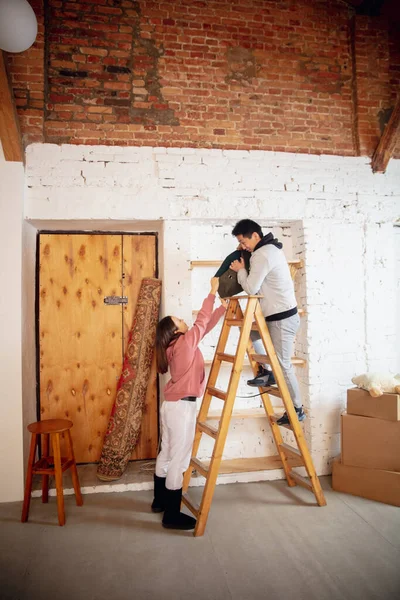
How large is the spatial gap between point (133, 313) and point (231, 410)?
1.55 metres

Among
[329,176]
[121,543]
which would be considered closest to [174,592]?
[121,543]

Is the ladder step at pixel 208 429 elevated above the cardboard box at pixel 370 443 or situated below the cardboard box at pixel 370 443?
above

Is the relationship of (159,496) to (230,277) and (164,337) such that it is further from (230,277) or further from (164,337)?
(230,277)

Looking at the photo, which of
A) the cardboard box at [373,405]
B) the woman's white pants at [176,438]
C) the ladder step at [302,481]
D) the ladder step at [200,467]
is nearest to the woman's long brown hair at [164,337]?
the woman's white pants at [176,438]

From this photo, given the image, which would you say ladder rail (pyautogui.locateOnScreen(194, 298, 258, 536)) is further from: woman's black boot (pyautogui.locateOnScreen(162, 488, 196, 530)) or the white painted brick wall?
the white painted brick wall

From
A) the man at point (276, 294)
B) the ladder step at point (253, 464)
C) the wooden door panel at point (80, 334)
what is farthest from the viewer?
the wooden door panel at point (80, 334)

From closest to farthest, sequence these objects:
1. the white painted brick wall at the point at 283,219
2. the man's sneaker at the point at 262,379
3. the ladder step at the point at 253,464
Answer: the man's sneaker at the point at 262,379 < the ladder step at the point at 253,464 < the white painted brick wall at the point at 283,219

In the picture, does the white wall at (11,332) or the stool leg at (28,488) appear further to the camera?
the white wall at (11,332)

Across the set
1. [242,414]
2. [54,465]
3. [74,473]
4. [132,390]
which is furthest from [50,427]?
[242,414]

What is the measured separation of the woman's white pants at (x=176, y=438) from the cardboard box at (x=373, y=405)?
139 cm

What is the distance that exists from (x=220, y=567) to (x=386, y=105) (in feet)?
13.8

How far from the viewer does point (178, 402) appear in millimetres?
2846

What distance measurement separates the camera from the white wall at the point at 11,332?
318cm

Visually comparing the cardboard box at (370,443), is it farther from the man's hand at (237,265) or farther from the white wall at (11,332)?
the white wall at (11,332)
